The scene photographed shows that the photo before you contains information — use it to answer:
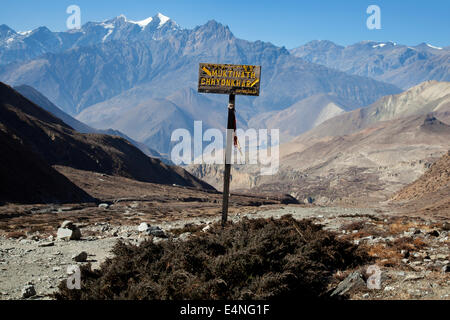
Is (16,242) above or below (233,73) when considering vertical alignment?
below

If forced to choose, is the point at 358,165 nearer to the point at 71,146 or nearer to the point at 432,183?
the point at 432,183

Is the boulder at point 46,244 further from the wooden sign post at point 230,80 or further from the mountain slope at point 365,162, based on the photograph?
the mountain slope at point 365,162

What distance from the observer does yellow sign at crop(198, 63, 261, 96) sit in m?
9.90

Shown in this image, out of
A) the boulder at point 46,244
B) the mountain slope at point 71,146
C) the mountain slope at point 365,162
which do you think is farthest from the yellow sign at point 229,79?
the mountain slope at point 365,162

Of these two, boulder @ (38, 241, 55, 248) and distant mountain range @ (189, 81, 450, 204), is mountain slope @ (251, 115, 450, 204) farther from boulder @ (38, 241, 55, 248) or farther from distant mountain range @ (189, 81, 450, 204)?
boulder @ (38, 241, 55, 248)

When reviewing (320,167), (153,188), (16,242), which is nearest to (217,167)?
(320,167)

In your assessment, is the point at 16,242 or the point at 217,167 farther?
the point at 217,167

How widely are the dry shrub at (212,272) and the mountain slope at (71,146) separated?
41225 mm

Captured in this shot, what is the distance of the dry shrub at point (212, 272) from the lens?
567 centimetres

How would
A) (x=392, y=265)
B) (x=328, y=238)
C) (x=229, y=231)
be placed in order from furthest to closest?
(x=328, y=238) < (x=392, y=265) < (x=229, y=231)

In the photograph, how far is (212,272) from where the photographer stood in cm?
612
